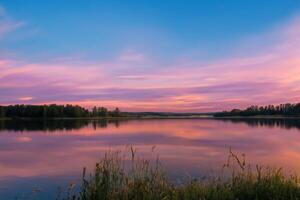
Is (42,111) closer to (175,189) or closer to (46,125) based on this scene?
(46,125)

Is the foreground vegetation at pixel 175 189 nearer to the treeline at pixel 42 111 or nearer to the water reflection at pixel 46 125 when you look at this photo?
the water reflection at pixel 46 125

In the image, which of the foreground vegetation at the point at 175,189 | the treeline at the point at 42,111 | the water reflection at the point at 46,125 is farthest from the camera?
the treeline at the point at 42,111

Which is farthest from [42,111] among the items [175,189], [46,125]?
[175,189]

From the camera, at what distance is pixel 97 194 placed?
290 inches

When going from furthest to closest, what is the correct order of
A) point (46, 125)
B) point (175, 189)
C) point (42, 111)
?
point (42, 111)
point (46, 125)
point (175, 189)

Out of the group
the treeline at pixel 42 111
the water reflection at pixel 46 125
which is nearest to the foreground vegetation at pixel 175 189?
the water reflection at pixel 46 125

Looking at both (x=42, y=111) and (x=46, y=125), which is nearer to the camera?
(x=46, y=125)

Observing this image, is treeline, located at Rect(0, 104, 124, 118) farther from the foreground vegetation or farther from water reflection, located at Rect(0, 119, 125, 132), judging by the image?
the foreground vegetation

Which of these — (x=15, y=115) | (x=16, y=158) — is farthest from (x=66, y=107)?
(x=16, y=158)

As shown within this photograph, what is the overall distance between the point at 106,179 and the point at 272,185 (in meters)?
3.30

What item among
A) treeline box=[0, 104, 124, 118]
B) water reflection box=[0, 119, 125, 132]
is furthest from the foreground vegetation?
treeline box=[0, 104, 124, 118]

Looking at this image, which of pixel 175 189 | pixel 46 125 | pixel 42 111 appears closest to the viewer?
pixel 175 189

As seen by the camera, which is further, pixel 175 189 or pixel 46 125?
pixel 46 125

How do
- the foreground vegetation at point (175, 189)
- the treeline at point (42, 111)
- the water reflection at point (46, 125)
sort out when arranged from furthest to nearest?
1. the treeline at point (42, 111)
2. the water reflection at point (46, 125)
3. the foreground vegetation at point (175, 189)
